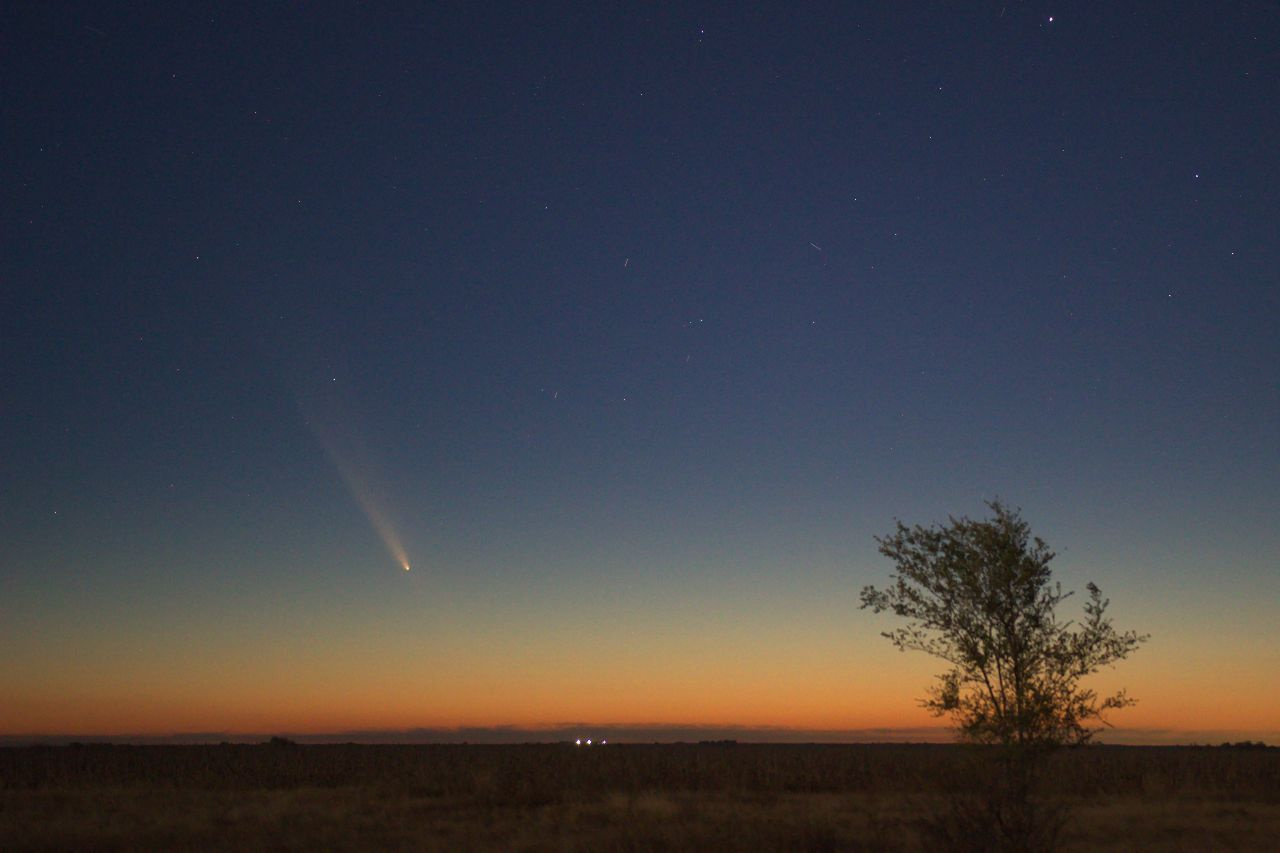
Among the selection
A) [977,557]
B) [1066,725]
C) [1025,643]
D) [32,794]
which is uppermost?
[977,557]

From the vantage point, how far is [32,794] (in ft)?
131

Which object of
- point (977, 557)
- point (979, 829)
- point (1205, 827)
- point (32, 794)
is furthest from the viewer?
point (32, 794)

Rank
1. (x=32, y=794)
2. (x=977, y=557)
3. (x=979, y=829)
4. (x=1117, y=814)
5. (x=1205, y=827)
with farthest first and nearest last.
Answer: (x=32, y=794)
(x=1117, y=814)
(x=1205, y=827)
(x=977, y=557)
(x=979, y=829)

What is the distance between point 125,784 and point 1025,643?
139ft

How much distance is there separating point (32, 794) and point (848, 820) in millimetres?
33920

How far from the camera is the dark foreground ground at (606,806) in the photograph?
78.5 feet

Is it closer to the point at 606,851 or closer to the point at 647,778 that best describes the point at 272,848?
the point at 606,851

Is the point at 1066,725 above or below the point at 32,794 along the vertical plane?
above

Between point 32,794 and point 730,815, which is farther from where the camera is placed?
point 32,794

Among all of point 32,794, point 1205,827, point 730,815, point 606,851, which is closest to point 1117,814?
point 1205,827

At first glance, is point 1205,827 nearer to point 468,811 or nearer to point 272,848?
point 468,811

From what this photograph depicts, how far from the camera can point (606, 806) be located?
33.1 metres

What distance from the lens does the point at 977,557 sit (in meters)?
22.3

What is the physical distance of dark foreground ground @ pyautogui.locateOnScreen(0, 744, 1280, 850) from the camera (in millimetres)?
23938
